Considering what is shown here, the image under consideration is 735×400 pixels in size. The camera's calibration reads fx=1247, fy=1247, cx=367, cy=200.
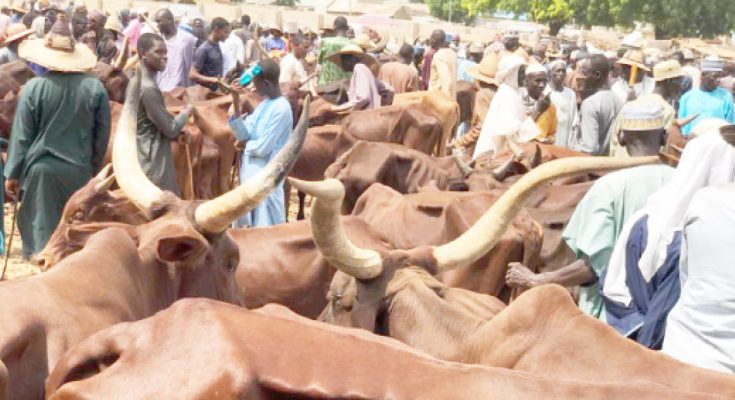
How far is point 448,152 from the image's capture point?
15367 mm

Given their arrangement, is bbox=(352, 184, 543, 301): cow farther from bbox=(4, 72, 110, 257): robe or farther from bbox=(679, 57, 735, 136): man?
bbox=(679, 57, 735, 136): man

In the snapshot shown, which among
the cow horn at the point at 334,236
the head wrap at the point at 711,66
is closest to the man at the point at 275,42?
the head wrap at the point at 711,66

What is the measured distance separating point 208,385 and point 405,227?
18.2ft

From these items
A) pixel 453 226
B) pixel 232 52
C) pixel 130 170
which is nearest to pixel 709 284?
pixel 130 170

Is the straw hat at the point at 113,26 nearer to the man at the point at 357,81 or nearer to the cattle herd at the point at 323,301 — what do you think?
the man at the point at 357,81

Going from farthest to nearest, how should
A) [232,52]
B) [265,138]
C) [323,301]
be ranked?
[232,52] → [265,138] → [323,301]

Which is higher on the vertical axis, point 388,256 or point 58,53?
point 388,256

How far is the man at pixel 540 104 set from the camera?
1262 cm

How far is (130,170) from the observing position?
5504 millimetres

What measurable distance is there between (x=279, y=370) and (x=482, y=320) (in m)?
1.96

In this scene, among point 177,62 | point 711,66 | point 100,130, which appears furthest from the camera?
point 177,62

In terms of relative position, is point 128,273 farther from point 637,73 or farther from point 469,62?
point 469,62

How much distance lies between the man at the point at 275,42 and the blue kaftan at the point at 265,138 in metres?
15.0

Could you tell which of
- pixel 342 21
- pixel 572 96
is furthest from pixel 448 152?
pixel 342 21
